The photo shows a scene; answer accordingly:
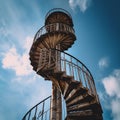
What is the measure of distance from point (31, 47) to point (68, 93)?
4253 millimetres

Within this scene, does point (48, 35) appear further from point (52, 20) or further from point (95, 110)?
point (95, 110)

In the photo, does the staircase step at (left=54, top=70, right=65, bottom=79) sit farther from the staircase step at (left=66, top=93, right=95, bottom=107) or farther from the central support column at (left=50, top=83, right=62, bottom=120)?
the central support column at (left=50, top=83, right=62, bottom=120)

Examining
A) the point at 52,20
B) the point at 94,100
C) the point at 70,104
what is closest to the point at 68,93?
the point at 70,104

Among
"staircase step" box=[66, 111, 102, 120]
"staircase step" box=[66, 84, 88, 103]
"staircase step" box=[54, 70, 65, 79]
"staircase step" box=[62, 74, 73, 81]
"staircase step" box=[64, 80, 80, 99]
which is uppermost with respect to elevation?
"staircase step" box=[54, 70, 65, 79]

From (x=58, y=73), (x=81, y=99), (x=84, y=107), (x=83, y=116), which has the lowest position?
(x=83, y=116)

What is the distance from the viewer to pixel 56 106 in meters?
7.33

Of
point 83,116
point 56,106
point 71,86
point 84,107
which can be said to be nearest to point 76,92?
point 71,86

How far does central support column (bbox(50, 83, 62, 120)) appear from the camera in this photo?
6980 millimetres

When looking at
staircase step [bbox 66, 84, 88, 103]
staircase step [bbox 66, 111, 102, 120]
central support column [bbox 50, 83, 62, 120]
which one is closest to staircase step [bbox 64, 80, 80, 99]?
staircase step [bbox 66, 84, 88, 103]

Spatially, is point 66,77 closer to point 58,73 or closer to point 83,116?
point 58,73

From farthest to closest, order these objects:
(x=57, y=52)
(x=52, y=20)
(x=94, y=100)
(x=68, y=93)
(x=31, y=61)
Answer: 1. (x=52, y=20)
2. (x=31, y=61)
3. (x=57, y=52)
4. (x=68, y=93)
5. (x=94, y=100)

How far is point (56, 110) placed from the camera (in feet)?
23.7

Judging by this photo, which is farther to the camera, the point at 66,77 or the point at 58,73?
the point at 58,73

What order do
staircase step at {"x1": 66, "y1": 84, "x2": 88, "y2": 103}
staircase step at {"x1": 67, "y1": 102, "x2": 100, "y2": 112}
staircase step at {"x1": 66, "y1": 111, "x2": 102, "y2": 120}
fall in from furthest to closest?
staircase step at {"x1": 66, "y1": 111, "x2": 102, "y2": 120} → staircase step at {"x1": 67, "y1": 102, "x2": 100, "y2": 112} → staircase step at {"x1": 66, "y1": 84, "x2": 88, "y2": 103}
